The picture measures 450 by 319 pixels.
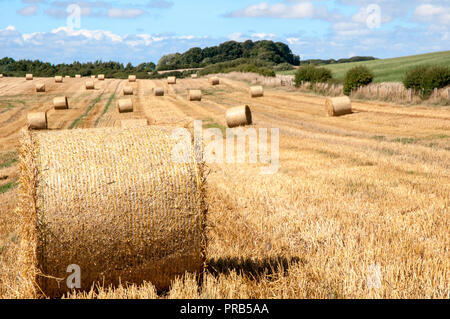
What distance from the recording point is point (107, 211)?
15.2 ft

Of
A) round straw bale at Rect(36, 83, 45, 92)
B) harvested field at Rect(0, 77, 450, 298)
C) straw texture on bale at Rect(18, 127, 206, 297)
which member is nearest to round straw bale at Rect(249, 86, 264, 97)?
harvested field at Rect(0, 77, 450, 298)

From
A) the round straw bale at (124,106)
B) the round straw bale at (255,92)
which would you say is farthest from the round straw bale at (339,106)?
the round straw bale at (124,106)

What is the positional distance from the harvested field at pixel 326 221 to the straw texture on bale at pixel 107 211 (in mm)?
257

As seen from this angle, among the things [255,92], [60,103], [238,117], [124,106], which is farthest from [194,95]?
[238,117]

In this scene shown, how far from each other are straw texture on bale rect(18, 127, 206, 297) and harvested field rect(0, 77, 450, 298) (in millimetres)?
257

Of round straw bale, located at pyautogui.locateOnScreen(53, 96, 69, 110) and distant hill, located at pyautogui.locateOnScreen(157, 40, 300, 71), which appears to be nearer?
round straw bale, located at pyautogui.locateOnScreen(53, 96, 69, 110)

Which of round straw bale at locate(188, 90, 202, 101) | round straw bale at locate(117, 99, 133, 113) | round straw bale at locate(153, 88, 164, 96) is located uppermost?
round straw bale at locate(153, 88, 164, 96)

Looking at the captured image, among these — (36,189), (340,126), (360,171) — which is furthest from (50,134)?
(340,126)

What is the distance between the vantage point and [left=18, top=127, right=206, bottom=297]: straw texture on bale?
4527mm

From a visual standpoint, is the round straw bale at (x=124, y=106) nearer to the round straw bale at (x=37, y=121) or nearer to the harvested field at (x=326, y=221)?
the round straw bale at (x=37, y=121)

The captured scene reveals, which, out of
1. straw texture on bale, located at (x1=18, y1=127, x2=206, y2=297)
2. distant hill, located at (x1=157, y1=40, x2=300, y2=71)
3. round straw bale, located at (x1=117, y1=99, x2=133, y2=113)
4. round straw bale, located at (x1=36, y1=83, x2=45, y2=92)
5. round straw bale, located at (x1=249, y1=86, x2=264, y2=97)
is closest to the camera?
straw texture on bale, located at (x1=18, y1=127, x2=206, y2=297)

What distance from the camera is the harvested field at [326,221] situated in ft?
15.8

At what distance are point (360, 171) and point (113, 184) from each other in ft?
25.8

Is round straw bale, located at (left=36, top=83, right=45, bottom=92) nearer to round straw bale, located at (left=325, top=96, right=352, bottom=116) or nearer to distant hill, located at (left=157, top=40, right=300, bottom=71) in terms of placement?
round straw bale, located at (left=325, top=96, right=352, bottom=116)
